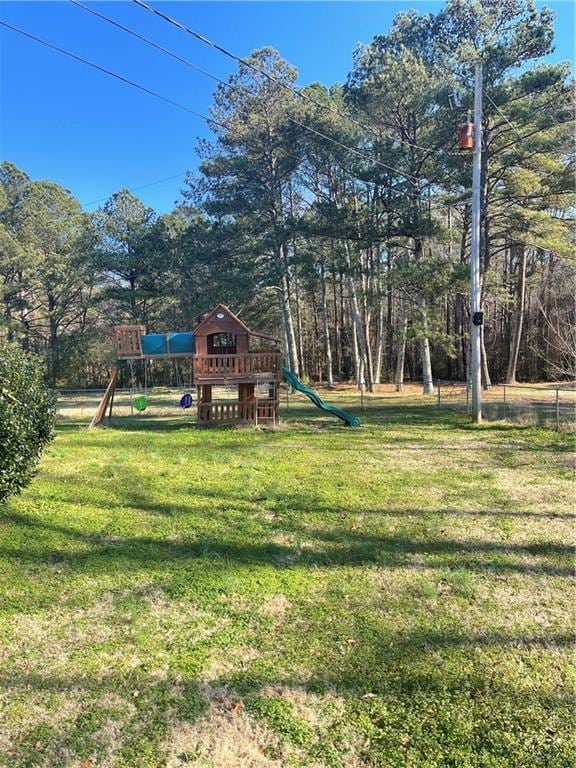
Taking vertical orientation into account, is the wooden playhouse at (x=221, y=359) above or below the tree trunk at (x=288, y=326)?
below

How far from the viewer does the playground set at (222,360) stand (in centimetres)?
1079

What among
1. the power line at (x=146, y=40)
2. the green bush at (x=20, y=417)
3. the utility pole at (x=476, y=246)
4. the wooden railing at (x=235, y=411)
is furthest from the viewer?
the wooden railing at (x=235, y=411)

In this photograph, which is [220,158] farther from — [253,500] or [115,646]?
[115,646]

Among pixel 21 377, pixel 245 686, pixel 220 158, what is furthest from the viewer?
pixel 220 158

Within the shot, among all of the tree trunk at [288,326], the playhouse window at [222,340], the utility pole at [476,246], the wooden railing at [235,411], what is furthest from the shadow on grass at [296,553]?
the tree trunk at [288,326]

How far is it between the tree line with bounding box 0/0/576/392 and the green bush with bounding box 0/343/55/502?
4.91 m

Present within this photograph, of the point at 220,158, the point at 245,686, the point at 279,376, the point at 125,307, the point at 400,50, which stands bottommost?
the point at 245,686

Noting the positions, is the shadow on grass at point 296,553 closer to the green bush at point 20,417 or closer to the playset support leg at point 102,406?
the green bush at point 20,417

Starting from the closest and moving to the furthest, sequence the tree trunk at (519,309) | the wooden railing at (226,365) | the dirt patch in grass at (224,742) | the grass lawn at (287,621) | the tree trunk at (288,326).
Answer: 1. the dirt patch in grass at (224,742)
2. the grass lawn at (287,621)
3. the wooden railing at (226,365)
4. the tree trunk at (519,309)
5. the tree trunk at (288,326)

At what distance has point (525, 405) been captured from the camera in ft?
43.1

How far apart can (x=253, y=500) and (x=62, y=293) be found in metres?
24.8

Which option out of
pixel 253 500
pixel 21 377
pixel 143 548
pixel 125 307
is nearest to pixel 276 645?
pixel 143 548

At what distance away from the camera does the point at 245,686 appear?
8.17 feet

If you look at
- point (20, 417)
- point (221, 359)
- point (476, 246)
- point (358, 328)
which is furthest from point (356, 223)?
point (20, 417)
